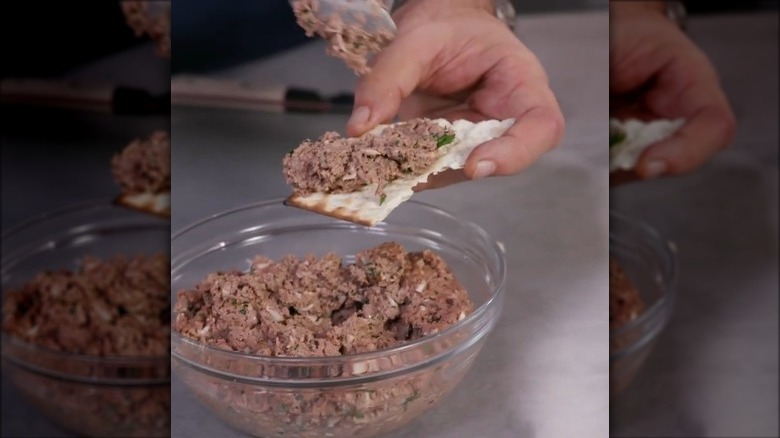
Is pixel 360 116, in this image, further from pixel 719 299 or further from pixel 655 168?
pixel 719 299

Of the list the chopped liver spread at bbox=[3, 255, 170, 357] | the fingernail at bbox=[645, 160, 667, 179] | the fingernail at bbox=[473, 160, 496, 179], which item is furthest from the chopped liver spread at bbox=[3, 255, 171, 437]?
the fingernail at bbox=[645, 160, 667, 179]

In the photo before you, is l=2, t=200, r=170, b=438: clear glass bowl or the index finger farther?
l=2, t=200, r=170, b=438: clear glass bowl

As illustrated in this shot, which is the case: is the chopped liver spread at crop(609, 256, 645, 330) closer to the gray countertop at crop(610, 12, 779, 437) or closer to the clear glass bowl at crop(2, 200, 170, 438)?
the gray countertop at crop(610, 12, 779, 437)

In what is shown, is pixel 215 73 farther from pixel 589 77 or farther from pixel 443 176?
pixel 589 77

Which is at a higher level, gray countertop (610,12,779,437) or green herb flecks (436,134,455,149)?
green herb flecks (436,134,455,149)

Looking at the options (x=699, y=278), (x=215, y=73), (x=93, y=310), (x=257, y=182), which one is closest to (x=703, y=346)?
(x=699, y=278)
